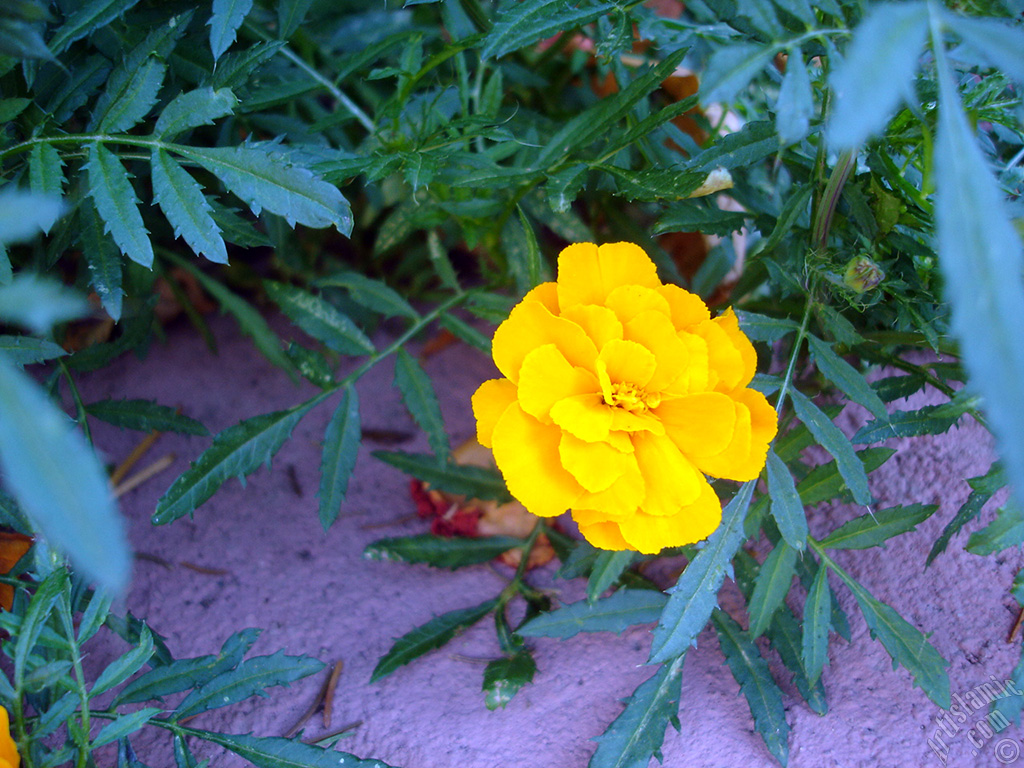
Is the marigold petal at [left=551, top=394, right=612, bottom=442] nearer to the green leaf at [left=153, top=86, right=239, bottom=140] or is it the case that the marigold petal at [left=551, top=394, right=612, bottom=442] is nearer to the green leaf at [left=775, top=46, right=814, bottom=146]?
the green leaf at [left=775, top=46, right=814, bottom=146]

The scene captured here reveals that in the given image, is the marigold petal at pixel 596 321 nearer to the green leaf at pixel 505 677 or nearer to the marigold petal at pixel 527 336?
the marigold petal at pixel 527 336

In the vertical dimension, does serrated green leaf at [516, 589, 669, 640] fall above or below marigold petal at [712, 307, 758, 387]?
below

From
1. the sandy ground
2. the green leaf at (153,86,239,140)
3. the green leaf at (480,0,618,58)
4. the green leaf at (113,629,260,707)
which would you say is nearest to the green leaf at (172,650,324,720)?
the green leaf at (113,629,260,707)

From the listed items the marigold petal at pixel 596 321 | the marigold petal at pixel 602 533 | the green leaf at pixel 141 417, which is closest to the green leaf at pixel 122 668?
the green leaf at pixel 141 417

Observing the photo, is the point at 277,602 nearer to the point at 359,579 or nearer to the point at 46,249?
the point at 359,579

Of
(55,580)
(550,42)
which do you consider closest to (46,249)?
(55,580)

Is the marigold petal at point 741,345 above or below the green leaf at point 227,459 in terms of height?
above
